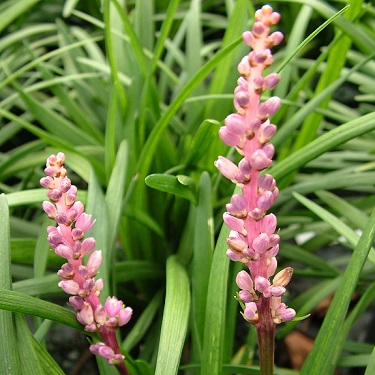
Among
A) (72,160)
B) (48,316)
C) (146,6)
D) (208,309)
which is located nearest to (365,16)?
(146,6)

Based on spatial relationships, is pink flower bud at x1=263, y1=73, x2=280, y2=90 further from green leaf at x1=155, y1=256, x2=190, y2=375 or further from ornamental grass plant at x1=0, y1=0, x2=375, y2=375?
green leaf at x1=155, y1=256, x2=190, y2=375

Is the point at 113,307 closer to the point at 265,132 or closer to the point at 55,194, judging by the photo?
the point at 55,194

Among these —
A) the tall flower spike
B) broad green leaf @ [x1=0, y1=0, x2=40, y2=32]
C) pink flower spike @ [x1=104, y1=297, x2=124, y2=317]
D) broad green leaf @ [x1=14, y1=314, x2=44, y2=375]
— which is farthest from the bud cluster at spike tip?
broad green leaf @ [x1=0, y1=0, x2=40, y2=32]

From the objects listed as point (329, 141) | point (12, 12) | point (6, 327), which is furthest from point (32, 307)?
point (12, 12)

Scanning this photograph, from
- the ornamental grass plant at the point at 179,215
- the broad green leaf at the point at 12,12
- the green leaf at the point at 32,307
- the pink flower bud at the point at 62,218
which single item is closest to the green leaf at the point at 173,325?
the ornamental grass plant at the point at 179,215

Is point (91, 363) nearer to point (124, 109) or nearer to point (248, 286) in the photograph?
point (124, 109)

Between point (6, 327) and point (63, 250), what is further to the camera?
point (6, 327)
